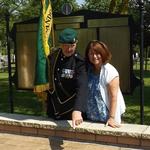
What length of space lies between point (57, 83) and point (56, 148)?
2.65 feet

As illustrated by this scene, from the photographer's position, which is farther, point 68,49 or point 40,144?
point 40,144

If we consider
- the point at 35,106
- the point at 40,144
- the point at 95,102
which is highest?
the point at 95,102

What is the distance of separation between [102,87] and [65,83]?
0.51 meters

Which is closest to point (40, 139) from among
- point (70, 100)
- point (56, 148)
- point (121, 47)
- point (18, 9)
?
point (56, 148)

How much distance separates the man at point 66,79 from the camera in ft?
16.3

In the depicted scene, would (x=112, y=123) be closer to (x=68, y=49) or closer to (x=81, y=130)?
(x=81, y=130)

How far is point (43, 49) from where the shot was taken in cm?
568

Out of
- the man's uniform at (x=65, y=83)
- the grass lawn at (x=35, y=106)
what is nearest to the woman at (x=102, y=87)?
the man's uniform at (x=65, y=83)

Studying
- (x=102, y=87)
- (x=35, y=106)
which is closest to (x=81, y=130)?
(x=102, y=87)

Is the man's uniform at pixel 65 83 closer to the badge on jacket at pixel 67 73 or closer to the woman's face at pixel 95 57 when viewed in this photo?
the badge on jacket at pixel 67 73

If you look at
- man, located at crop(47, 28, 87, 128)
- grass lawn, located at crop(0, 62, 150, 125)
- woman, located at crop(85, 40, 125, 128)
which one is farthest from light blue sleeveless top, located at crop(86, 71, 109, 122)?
grass lawn, located at crop(0, 62, 150, 125)

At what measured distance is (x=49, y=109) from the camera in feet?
18.3

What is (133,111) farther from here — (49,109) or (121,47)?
(49,109)

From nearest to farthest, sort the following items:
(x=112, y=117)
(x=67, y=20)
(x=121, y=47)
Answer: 1. (x=112, y=117)
2. (x=121, y=47)
3. (x=67, y=20)
